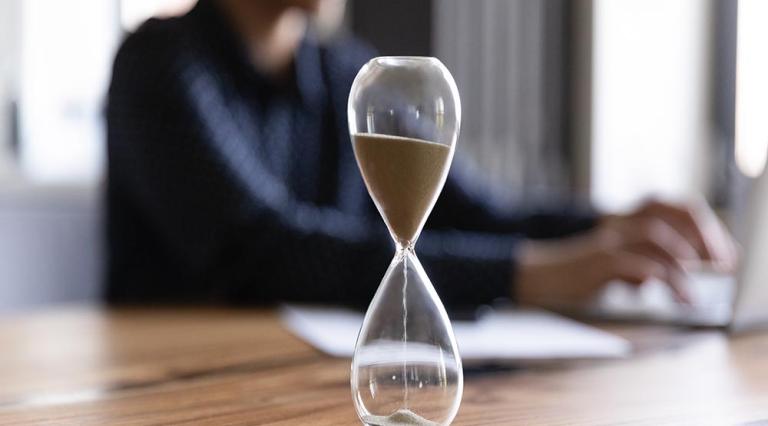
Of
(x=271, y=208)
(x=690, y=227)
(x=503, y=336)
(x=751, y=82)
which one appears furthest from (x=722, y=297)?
(x=751, y=82)

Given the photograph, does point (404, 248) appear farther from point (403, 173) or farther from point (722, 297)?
point (722, 297)

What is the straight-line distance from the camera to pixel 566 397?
0.61 m

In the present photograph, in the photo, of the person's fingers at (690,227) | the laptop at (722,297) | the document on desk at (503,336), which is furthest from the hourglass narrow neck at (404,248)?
the person's fingers at (690,227)

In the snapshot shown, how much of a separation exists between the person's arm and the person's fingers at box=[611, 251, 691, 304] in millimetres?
121

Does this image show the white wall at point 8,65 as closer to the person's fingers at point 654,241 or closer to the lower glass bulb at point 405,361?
the person's fingers at point 654,241

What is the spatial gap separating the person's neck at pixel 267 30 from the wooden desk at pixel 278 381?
1.97 feet

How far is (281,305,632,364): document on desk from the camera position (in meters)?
0.74

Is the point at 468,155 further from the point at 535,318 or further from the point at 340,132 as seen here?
the point at 535,318

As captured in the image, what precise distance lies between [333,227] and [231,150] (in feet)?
0.52

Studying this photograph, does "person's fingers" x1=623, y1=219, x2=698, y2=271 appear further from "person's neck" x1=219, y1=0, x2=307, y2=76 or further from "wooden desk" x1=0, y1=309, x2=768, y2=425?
"person's neck" x1=219, y1=0, x2=307, y2=76

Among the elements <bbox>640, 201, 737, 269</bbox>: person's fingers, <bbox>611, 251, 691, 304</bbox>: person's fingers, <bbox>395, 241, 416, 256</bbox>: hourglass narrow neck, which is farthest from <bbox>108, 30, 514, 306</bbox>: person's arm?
<bbox>395, 241, 416, 256</bbox>: hourglass narrow neck

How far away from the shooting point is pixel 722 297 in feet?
3.47

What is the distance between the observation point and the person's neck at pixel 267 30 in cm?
139

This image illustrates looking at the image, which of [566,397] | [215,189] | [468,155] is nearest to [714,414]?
[566,397]
